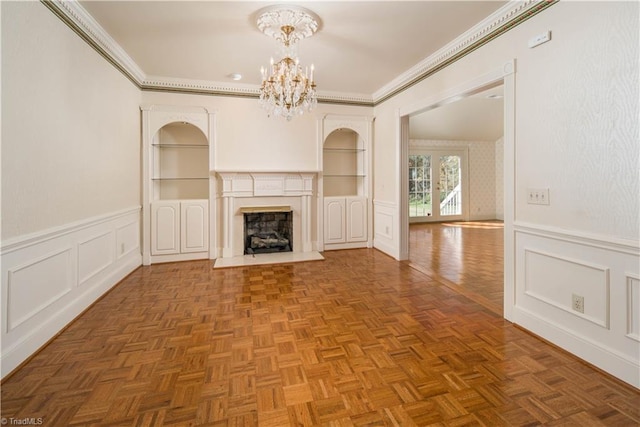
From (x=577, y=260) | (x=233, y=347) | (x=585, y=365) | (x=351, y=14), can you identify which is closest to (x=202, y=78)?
(x=351, y=14)

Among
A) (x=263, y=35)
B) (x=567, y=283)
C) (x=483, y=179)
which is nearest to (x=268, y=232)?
(x=263, y=35)

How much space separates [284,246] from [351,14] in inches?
140

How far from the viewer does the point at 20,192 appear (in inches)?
81.8

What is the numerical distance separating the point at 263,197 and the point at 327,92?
2055 mm

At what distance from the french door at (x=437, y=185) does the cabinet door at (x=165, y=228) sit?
6635mm

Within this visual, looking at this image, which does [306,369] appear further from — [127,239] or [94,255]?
[127,239]

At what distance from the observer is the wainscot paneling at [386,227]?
4.89 meters

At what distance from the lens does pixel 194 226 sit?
488 centimetres

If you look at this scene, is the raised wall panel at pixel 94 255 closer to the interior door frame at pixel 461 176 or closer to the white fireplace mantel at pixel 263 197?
the white fireplace mantel at pixel 263 197

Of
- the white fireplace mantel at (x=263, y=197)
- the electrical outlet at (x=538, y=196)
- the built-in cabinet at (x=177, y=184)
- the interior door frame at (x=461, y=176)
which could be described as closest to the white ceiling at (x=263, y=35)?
the built-in cabinet at (x=177, y=184)

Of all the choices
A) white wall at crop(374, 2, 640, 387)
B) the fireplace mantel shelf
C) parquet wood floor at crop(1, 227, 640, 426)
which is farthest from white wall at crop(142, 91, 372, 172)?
white wall at crop(374, 2, 640, 387)

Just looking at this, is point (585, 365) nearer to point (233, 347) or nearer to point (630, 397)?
point (630, 397)

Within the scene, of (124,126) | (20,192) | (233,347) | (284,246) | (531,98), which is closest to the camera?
(20,192)

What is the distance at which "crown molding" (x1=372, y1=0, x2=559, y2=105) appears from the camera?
252cm
